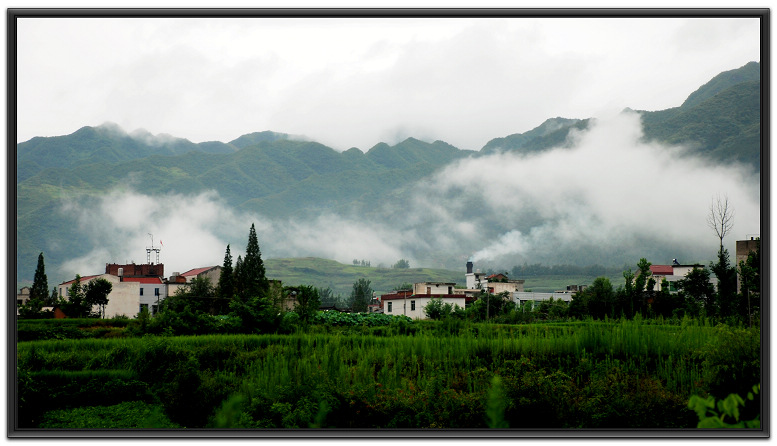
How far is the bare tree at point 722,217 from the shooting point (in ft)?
25.0

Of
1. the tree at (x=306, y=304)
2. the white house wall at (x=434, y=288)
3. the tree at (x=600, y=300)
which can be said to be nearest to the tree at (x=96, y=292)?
the tree at (x=306, y=304)

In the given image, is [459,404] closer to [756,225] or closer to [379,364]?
[379,364]

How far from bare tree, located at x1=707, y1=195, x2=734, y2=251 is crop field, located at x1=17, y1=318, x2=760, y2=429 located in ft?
3.71

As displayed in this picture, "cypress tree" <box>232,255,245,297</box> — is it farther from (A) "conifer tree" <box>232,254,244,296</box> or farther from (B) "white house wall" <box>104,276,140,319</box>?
(B) "white house wall" <box>104,276,140,319</box>

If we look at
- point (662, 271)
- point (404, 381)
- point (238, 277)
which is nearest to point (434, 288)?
point (662, 271)

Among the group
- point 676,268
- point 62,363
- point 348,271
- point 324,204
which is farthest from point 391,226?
point 62,363

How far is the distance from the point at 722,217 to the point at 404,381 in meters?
4.38

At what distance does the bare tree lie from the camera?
7633 mm

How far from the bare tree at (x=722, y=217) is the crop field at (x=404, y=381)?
1131 mm

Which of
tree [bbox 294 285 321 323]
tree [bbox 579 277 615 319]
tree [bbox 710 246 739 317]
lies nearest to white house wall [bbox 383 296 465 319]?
tree [bbox 579 277 615 319]

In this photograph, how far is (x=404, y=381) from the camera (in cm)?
600

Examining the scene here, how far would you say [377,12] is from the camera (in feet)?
15.6

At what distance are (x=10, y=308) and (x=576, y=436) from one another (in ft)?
12.7

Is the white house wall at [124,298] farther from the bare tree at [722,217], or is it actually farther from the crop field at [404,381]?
the bare tree at [722,217]
